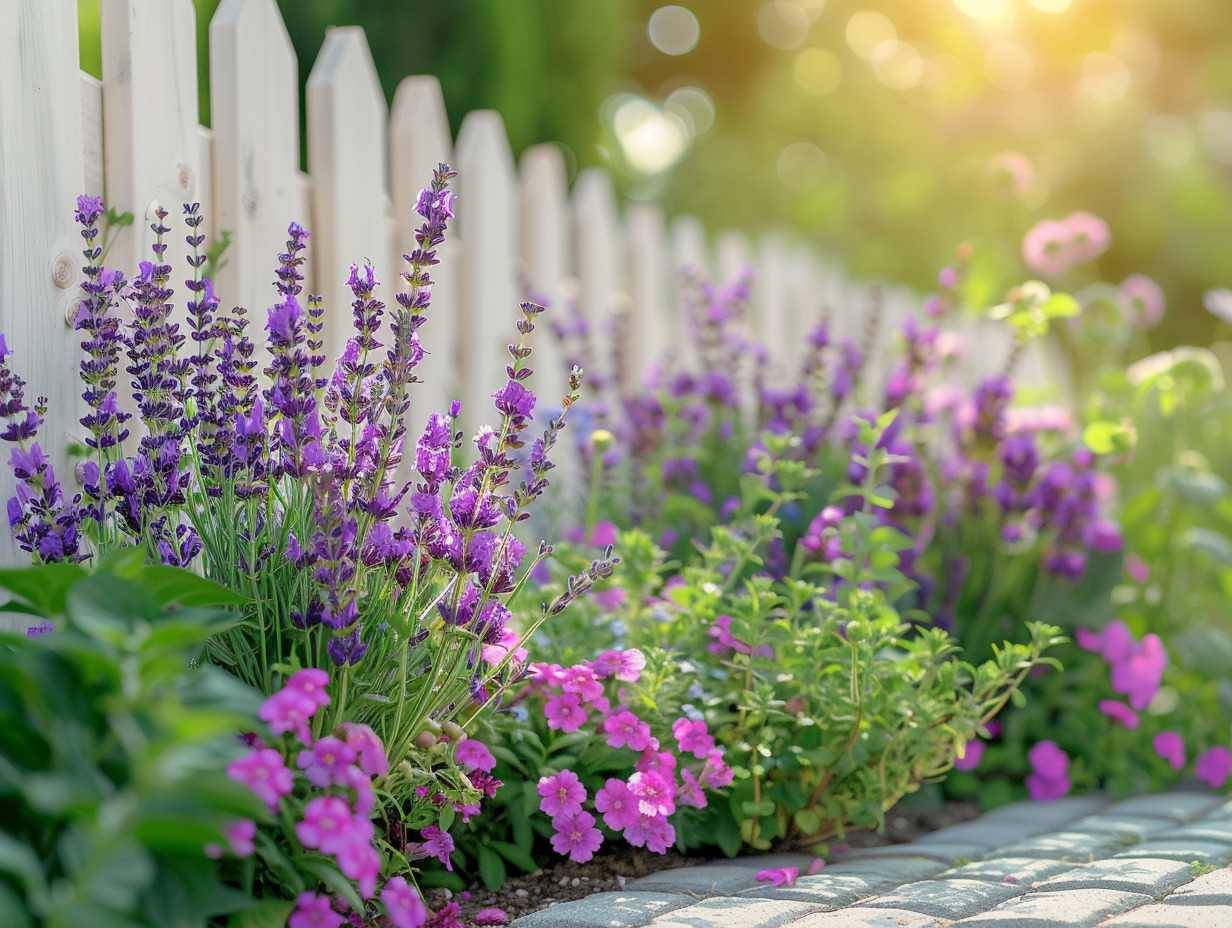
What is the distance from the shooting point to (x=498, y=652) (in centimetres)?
167

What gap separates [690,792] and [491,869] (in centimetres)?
33

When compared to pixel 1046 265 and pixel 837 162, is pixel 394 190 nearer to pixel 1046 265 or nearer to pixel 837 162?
pixel 1046 265

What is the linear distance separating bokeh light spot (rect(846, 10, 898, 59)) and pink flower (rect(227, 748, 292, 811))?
9690mm

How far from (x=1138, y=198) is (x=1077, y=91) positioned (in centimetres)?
111

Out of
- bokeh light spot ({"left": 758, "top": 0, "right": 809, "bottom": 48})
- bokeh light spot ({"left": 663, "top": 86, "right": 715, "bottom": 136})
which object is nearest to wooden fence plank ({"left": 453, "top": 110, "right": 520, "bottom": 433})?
bokeh light spot ({"left": 663, "top": 86, "right": 715, "bottom": 136})

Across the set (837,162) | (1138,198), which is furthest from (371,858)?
(1138,198)

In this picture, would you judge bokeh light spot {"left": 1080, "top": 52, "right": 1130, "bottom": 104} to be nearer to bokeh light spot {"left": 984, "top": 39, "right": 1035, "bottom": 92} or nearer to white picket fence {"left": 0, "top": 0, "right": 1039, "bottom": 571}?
bokeh light spot {"left": 984, "top": 39, "right": 1035, "bottom": 92}

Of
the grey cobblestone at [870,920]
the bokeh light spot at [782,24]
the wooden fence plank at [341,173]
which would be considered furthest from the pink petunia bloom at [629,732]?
the bokeh light spot at [782,24]

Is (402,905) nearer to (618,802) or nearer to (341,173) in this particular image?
(618,802)

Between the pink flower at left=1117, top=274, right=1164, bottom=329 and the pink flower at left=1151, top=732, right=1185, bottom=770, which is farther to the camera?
the pink flower at left=1117, top=274, right=1164, bottom=329

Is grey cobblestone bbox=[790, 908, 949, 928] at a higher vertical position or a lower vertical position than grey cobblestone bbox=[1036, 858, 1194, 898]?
higher

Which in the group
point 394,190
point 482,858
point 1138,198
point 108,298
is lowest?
point 482,858

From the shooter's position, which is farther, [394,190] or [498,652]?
[394,190]

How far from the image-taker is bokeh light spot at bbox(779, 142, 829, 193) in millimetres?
9359
